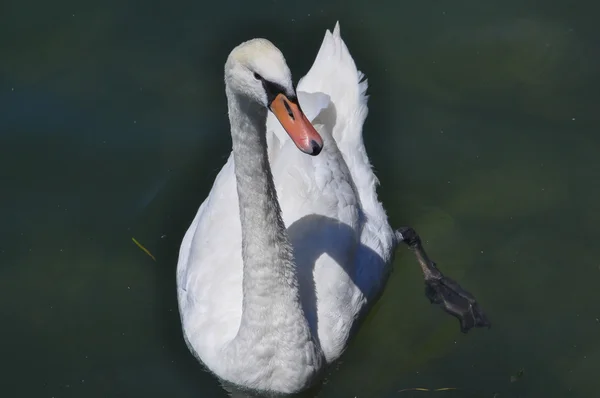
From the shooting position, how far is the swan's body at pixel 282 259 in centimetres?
726

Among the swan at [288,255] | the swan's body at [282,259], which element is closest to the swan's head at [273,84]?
the swan at [288,255]

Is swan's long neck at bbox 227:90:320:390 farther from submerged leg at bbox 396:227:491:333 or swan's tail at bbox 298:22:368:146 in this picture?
swan's tail at bbox 298:22:368:146

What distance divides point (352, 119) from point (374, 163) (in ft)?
2.40

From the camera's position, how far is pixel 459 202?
965 centimetres

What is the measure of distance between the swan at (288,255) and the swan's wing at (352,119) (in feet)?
0.04

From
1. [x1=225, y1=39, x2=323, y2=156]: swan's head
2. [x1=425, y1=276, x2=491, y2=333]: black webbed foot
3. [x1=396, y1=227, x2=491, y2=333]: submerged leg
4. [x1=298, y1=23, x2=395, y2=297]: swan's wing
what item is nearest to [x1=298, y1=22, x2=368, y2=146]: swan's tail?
[x1=298, y1=23, x2=395, y2=297]: swan's wing

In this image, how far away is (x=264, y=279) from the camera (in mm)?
7352

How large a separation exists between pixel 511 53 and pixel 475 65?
1.33ft

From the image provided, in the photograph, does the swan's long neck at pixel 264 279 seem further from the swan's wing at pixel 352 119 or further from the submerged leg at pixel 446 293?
the submerged leg at pixel 446 293

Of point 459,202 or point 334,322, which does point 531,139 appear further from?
point 334,322

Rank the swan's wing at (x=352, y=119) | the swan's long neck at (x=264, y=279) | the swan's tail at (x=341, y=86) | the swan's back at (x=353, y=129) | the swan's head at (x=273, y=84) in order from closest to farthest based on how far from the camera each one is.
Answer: the swan's head at (x=273, y=84) → the swan's long neck at (x=264, y=279) → the swan's back at (x=353, y=129) → the swan's wing at (x=352, y=119) → the swan's tail at (x=341, y=86)

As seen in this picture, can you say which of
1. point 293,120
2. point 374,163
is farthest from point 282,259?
Result: point 374,163

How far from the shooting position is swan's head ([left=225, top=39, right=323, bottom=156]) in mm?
6008

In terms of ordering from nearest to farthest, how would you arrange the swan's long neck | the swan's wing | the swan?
the swan's long neck
the swan
the swan's wing
